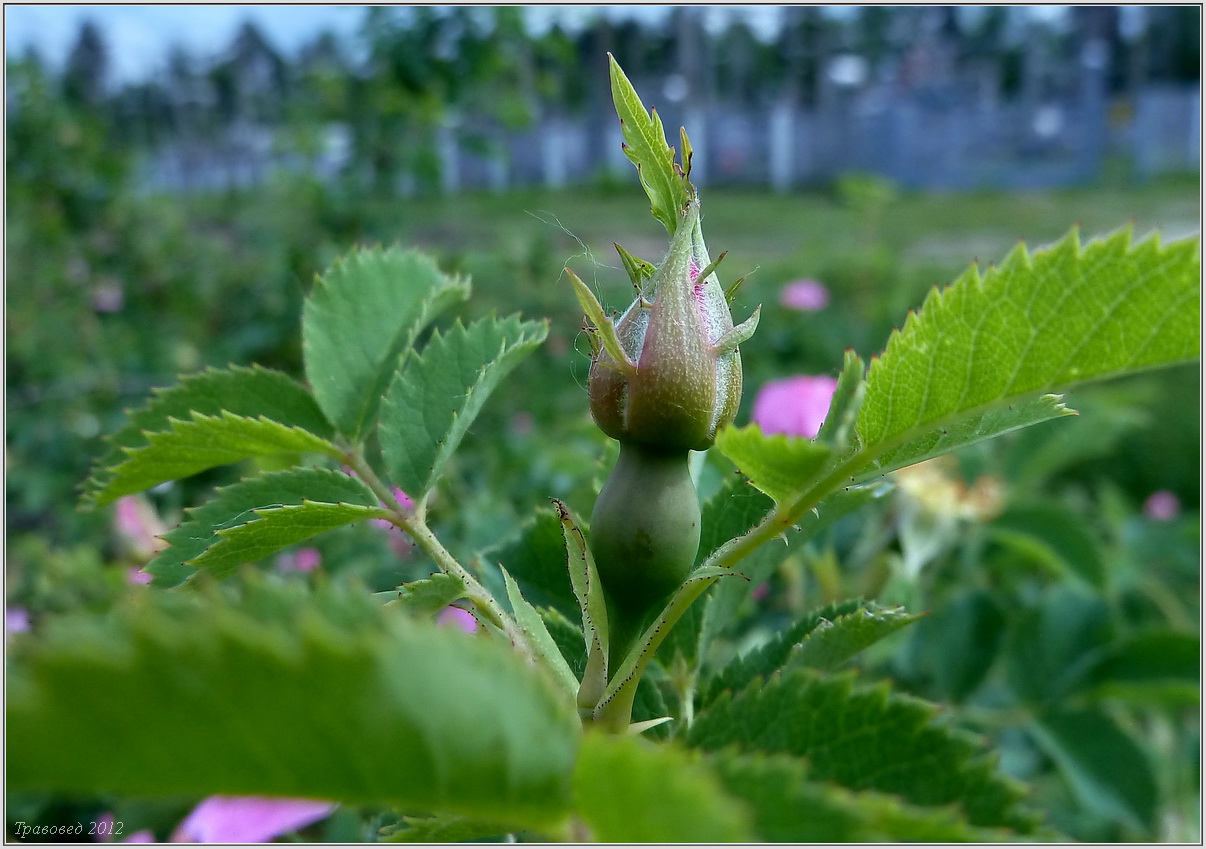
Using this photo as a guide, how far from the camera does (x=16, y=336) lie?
2.47 m

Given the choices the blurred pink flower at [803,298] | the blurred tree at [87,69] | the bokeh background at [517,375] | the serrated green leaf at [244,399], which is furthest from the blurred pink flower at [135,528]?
the blurred tree at [87,69]

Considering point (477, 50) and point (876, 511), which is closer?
point (876, 511)

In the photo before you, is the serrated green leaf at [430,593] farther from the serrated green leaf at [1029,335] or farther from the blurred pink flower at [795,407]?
the blurred pink flower at [795,407]

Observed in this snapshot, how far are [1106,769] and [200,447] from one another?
101 cm

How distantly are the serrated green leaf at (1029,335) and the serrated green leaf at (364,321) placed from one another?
0.87 feet

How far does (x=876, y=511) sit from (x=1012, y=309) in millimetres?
950

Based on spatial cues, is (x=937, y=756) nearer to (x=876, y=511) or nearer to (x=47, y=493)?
(x=876, y=511)

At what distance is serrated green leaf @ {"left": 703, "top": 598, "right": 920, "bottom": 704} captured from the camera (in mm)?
383

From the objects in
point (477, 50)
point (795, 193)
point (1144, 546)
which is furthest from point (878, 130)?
point (1144, 546)

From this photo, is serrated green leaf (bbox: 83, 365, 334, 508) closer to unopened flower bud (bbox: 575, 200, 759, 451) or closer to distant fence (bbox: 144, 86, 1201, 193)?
unopened flower bud (bbox: 575, 200, 759, 451)

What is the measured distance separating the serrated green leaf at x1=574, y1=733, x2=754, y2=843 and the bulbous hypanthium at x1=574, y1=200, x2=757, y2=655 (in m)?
0.10

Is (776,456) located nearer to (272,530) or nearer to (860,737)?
(860,737)

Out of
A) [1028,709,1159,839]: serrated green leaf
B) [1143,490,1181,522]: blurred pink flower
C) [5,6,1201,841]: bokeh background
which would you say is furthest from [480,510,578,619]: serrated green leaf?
[1143,490,1181,522]: blurred pink flower

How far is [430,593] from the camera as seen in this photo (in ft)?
1.20
